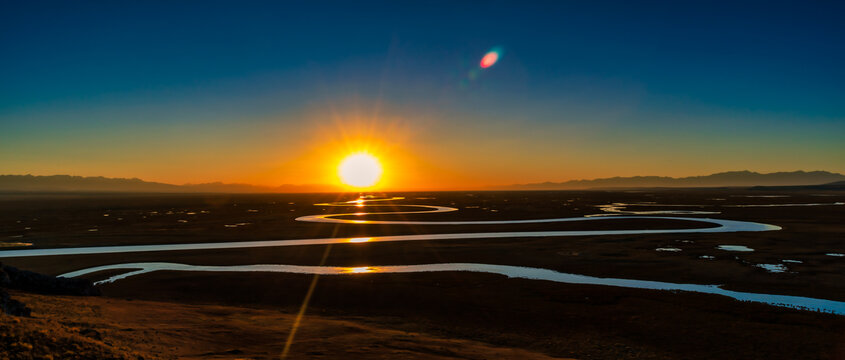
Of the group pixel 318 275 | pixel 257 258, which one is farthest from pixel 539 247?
pixel 257 258

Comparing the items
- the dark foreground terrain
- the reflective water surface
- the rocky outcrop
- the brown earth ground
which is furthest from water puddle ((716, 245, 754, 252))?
the rocky outcrop

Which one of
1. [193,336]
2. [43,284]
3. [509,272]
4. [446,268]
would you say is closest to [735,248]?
[509,272]

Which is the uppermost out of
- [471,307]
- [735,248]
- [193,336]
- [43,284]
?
[43,284]

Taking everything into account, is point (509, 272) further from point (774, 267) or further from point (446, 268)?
point (774, 267)

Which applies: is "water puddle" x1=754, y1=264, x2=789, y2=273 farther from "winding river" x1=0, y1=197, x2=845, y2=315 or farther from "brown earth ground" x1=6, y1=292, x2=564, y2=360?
"brown earth ground" x1=6, y1=292, x2=564, y2=360

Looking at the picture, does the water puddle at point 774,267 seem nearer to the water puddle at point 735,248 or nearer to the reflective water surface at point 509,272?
the reflective water surface at point 509,272

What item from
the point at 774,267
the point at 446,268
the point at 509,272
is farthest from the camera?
the point at 446,268

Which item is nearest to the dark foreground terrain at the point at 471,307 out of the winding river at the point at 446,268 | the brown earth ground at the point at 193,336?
the brown earth ground at the point at 193,336

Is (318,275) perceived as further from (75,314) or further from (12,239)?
(12,239)

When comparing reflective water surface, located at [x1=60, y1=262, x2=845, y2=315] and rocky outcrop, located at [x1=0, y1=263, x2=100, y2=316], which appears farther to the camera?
reflective water surface, located at [x1=60, y1=262, x2=845, y2=315]

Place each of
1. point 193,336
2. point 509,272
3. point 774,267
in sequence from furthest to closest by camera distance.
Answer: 1. point 509,272
2. point 774,267
3. point 193,336

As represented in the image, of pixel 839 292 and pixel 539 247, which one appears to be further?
pixel 539 247
